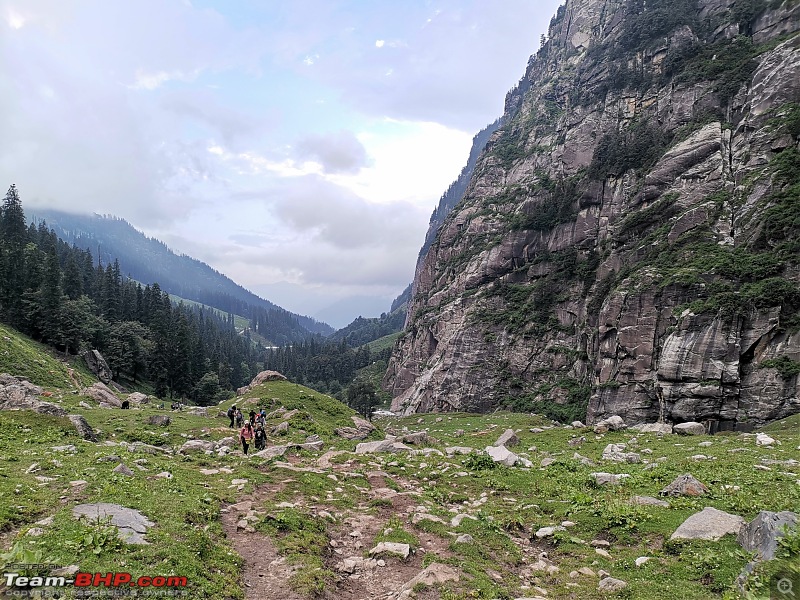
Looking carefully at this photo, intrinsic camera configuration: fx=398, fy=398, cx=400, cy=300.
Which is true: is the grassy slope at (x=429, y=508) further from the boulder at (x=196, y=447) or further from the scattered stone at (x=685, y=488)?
the boulder at (x=196, y=447)

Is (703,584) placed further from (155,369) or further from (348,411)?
(155,369)

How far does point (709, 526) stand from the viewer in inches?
413

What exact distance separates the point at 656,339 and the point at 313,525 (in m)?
57.2

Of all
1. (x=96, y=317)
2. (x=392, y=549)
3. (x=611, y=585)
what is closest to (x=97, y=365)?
(x=96, y=317)

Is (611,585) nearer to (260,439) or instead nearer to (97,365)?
(260,439)

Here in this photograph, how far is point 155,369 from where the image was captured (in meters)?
91.9

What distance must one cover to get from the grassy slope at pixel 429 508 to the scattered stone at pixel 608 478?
38cm

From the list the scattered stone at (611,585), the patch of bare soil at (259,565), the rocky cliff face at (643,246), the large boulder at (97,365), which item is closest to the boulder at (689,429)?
the rocky cliff face at (643,246)

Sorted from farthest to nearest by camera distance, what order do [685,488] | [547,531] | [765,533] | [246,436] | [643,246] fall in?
[643,246], [246,436], [685,488], [547,531], [765,533]

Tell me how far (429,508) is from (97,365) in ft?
272

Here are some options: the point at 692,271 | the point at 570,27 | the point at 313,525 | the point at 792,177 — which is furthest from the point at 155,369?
the point at 570,27

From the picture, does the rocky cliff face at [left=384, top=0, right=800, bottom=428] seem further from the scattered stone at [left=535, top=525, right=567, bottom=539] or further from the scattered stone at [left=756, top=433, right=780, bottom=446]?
the scattered stone at [left=535, top=525, right=567, bottom=539]

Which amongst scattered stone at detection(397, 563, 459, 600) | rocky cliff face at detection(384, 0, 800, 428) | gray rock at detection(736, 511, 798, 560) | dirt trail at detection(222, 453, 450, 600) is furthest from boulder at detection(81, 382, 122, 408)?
rocky cliff face at detection(384, 0, 800, 428)

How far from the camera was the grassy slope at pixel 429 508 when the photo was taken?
852 centimetres
